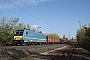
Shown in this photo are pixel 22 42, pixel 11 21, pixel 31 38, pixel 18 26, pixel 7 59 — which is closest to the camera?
pixel 7 59

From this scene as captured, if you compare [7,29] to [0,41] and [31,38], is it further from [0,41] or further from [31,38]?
[31,38]

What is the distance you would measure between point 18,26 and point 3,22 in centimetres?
1300

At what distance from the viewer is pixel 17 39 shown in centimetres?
3325

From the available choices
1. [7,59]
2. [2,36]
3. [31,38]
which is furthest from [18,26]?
[7,59]

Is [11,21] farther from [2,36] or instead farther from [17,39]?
[17,39]

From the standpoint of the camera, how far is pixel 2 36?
42344 mm

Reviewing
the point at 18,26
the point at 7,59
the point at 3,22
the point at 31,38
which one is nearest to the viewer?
the point at 7,59

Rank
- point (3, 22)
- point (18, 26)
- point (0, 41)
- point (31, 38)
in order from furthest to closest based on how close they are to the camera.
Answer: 1. point (18, 26)
2. point (3, 22)
3. point (0, 41)
4. point (31, 38)

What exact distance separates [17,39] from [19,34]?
125 cm

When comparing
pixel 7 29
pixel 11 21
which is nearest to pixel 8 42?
pixel 7 29

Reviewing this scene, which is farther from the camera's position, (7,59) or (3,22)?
(3,22)

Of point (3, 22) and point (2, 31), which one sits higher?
point (3, 22)

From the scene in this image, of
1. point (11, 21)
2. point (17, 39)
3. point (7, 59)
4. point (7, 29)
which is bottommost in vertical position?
point (7, 59)

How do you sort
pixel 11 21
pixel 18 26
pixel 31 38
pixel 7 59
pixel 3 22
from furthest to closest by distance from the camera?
pixel 18 26 < pixel 11 21 < pixel 3 22 < pixel 31 38 < pixel 7 59
